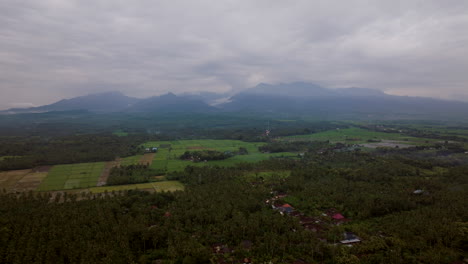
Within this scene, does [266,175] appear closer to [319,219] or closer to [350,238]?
[319,219]

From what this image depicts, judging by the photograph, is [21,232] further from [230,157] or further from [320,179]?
[230,157]

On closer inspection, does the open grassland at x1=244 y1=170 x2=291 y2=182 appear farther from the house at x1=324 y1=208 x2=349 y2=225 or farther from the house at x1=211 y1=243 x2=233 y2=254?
the house at x1=211 y1=243 x2=233 y2=254

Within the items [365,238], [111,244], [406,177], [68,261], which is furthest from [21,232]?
[406,177]

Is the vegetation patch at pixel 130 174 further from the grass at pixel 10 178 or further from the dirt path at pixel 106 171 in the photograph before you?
the grass at pixel 10 178

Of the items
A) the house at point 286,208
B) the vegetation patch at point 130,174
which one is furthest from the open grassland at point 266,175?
the vegetation patch at point 130,174

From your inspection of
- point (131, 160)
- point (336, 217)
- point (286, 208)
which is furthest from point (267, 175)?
point (131, 160)

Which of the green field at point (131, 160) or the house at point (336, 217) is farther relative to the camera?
the green field at point (131, 160)
